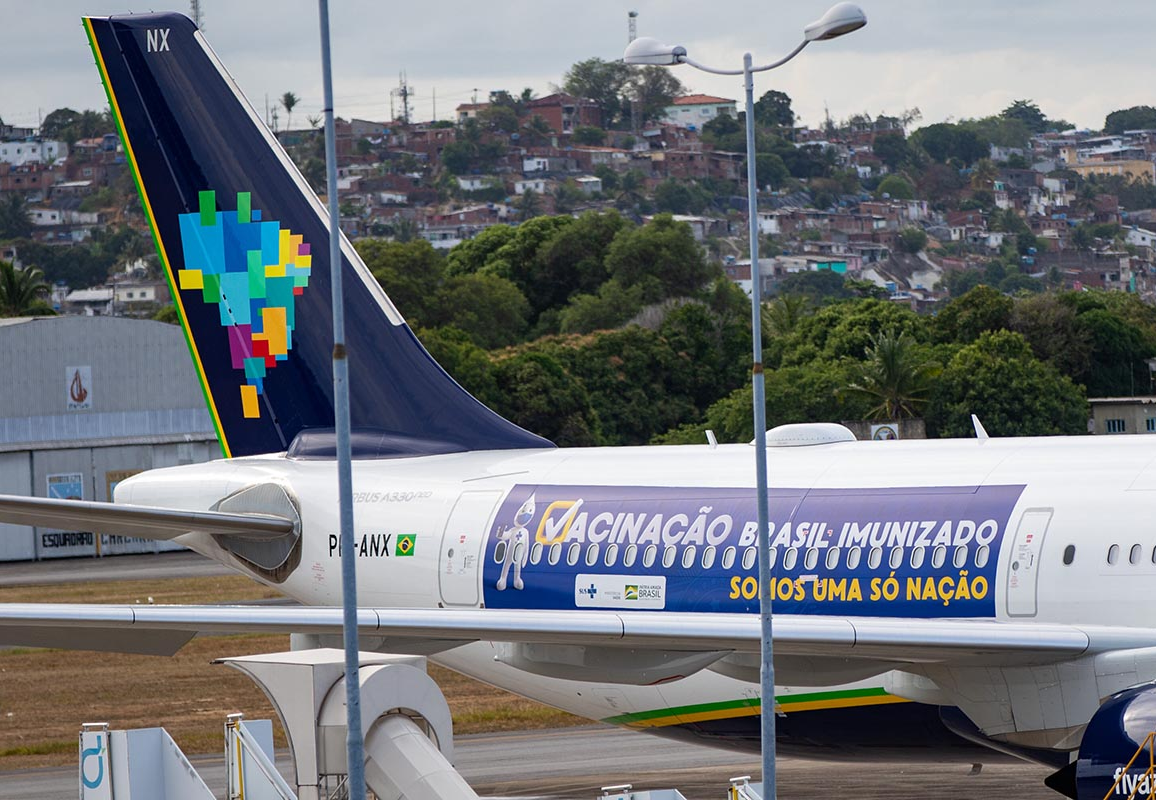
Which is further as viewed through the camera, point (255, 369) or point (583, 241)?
point (583, 241)

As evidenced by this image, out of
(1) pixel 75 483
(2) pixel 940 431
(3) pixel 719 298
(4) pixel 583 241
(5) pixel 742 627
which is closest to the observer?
A: (5) pixel 742 627

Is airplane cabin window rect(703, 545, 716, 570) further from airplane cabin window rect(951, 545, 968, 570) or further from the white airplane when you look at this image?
airplane cabin window rect(951, 545, 968, 570)

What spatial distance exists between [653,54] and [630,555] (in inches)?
266

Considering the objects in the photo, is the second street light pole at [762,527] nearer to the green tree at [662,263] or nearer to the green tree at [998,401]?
the green tree at [998,401]

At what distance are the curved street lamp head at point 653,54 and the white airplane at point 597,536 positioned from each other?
5.82 meters

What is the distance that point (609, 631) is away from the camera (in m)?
19.1

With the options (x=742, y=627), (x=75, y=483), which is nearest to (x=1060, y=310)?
(x=75, y=483)

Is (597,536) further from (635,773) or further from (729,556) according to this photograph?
(635,773)

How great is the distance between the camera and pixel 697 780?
27.1 m

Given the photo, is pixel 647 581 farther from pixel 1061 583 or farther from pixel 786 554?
pixel 1061 583

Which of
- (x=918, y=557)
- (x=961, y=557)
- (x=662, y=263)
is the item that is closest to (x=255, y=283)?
(x=918, y=557)

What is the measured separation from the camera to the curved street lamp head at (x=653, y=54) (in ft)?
64.2

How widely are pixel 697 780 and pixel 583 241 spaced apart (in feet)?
327

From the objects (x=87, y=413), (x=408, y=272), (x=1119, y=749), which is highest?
(x=408, y=272)
